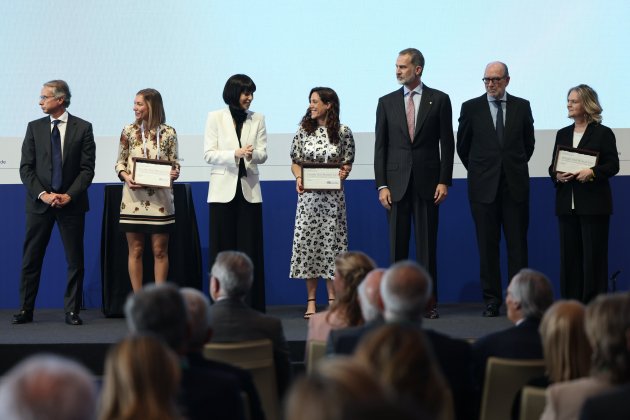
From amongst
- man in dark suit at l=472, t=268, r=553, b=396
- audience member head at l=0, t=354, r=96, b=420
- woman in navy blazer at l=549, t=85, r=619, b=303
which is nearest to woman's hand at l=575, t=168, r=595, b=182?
woman in navy blazer at l=549, t=85, r=619, b=303

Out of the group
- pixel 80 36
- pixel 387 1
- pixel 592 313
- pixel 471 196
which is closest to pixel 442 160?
pixel 471 196

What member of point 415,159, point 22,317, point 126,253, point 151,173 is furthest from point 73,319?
point 415,159

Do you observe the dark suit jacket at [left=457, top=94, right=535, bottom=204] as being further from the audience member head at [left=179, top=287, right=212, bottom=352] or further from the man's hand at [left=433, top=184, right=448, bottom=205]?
the audience member head at [left=179, top=287, right=212, bottom=352]

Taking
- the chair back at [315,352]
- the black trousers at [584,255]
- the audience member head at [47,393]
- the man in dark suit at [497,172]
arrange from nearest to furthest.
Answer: the audience member head at [47,393]
the chair back at [315,352]
the man in dark suit at [497,172]
the black trousers at [584,255]

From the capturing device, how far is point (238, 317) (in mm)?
3689

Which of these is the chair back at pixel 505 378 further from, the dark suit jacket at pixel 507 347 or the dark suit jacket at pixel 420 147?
the dark suit jacket at pixel 420 147

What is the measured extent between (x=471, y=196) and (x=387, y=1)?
1.89 metres

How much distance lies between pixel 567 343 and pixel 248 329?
4.22ft

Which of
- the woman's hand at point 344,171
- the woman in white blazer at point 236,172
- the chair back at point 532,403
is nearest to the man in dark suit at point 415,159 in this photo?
the woman's hand at point 344,171

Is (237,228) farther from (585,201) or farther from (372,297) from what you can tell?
(372,297)

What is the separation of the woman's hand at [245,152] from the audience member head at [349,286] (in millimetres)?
2439

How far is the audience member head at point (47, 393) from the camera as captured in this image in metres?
1.60

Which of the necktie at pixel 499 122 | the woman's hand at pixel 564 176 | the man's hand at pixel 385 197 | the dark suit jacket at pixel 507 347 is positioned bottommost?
the dark suit jacket at pixel 507 347

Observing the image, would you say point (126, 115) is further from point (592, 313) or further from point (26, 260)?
point (592, 313)
